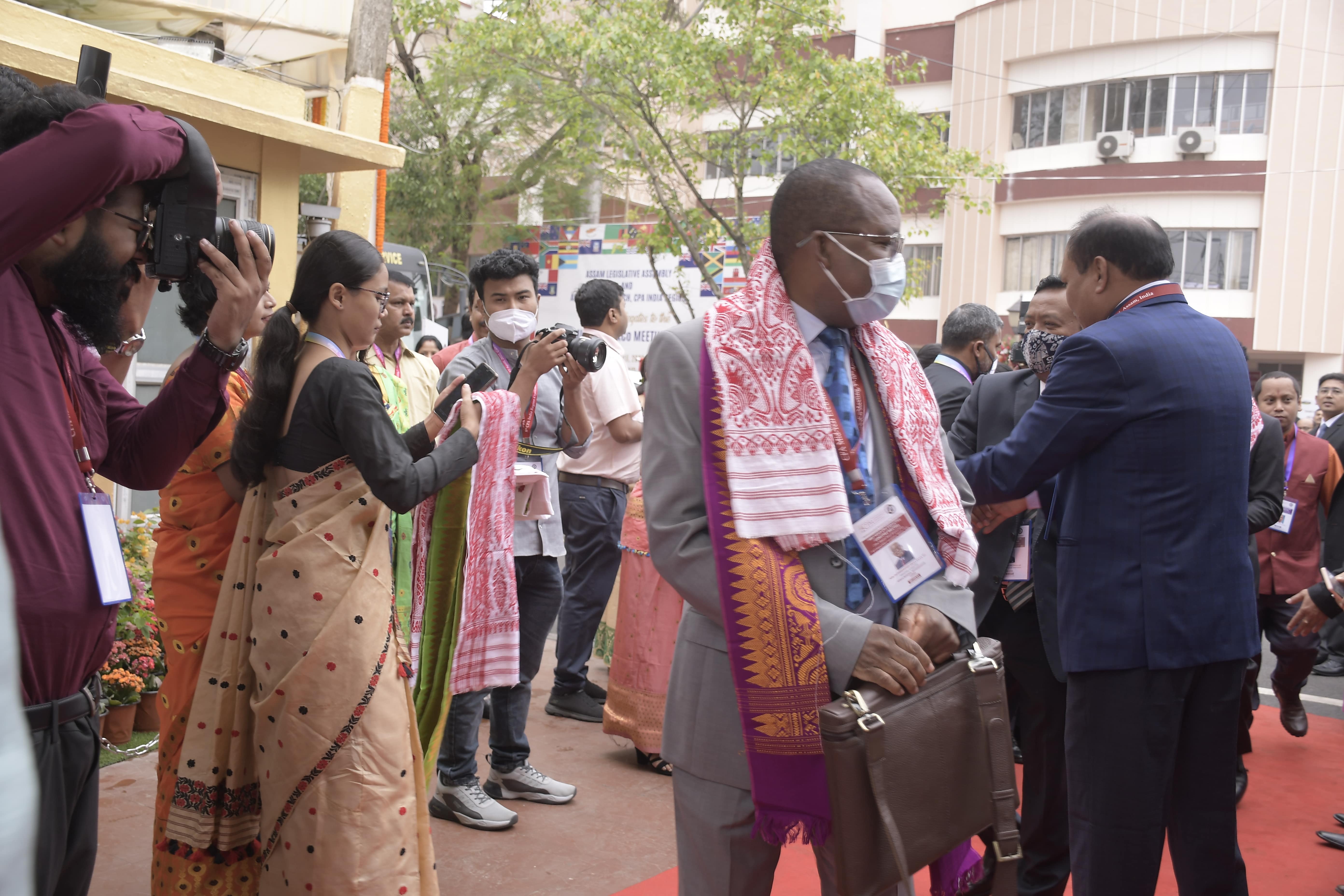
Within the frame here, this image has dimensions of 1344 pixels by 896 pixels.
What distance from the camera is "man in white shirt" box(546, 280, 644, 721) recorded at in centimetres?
500

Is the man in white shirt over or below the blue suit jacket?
below

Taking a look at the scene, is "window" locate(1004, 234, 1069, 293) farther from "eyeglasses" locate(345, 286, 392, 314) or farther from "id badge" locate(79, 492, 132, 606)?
"id badge" locate(79, 492, 132, 606)

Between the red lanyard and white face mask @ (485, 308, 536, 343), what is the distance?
0.34 feet

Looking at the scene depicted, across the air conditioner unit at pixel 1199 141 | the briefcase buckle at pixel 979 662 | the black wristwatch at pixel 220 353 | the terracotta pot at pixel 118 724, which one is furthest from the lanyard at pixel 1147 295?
the air conditioner unit at pixel 1199 141

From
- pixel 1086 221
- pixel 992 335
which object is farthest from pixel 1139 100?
pixel 1086 221

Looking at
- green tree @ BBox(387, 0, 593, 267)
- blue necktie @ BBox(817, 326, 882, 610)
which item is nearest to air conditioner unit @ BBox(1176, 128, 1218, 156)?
green tree @ BBox(387, 0, 593, 267)

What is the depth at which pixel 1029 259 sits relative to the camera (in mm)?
22484

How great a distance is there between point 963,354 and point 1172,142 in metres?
19.7

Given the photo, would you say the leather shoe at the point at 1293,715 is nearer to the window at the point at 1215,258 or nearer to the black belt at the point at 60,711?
the black belt at the point at 60,711

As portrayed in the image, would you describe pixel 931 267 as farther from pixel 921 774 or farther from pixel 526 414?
pixel 921 774

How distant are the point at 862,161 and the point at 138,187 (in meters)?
13.7

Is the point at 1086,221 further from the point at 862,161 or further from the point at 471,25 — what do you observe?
the point at 471,25

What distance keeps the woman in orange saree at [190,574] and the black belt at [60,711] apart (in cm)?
96

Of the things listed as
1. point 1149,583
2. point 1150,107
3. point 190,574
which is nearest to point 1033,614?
point 1149,583
